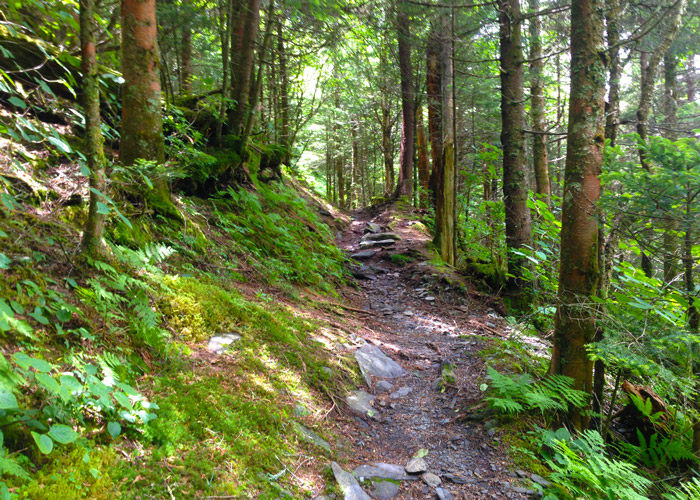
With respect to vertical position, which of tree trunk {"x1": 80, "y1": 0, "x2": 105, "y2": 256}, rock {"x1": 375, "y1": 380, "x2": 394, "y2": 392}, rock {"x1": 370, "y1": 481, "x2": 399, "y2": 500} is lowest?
rock {"x1": 375, "y1": 380, "x2": 394, "y2": 392}

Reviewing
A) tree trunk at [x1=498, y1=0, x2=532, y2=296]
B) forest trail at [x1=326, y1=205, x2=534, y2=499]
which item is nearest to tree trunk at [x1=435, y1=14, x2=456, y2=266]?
forest trail at [x1=326, y1=205, x2=534, y2=499]

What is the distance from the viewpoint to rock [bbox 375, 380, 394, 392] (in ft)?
14.8

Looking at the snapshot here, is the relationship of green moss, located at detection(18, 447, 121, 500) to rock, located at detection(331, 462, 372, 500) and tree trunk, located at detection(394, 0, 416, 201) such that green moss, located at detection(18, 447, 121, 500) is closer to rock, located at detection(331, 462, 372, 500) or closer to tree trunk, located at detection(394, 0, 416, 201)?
rock, located at detection(331, 462, 372, 500)

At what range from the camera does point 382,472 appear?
10.1 ft

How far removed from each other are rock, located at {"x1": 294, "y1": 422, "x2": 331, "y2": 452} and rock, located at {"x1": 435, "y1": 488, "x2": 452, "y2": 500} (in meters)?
0.91

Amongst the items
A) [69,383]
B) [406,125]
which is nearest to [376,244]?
[406,125]

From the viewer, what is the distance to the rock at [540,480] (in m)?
2.96

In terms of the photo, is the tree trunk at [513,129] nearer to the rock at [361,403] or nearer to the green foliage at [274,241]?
the green foliage at [274,241]

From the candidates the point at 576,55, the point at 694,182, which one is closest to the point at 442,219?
the point at 576,55

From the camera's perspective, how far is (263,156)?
9.45 meters

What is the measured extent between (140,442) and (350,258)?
863cm

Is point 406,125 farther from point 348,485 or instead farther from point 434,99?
point 348,485

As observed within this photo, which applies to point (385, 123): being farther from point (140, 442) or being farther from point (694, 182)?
point (140, 442)

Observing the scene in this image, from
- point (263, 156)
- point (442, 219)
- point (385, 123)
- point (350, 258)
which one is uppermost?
point (385, 123)
